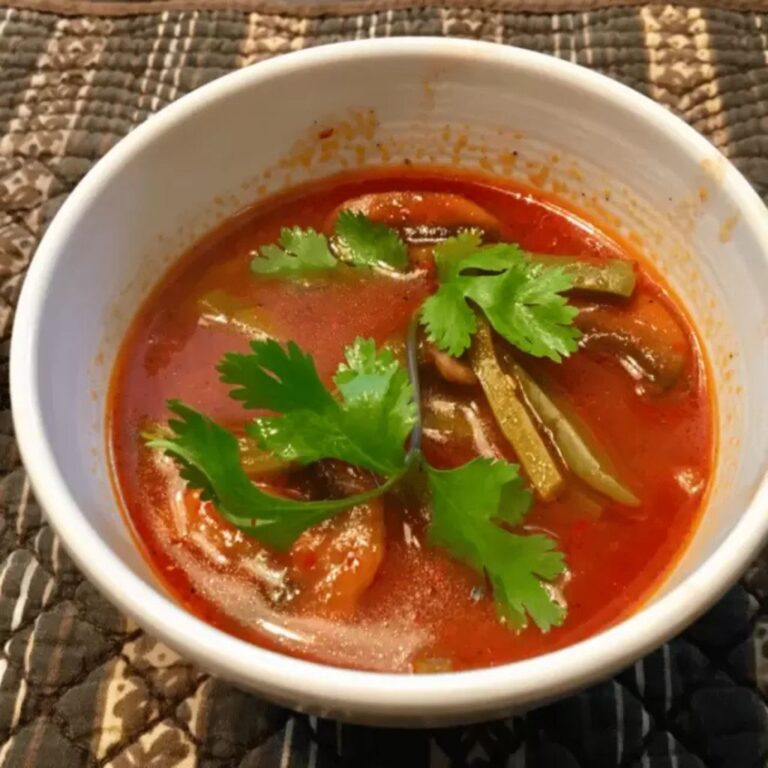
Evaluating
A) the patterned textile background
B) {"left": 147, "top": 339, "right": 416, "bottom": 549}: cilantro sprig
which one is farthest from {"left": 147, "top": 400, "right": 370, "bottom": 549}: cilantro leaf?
the patterned textile background

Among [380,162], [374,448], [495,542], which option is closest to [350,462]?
[374,448]

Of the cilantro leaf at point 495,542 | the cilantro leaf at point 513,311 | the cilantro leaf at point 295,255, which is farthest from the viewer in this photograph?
the cilantro leaf at point 295,255

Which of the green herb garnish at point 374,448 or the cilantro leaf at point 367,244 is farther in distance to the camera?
the cilantro leaf at point 367,244

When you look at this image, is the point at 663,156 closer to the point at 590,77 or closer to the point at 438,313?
the point at 590,77

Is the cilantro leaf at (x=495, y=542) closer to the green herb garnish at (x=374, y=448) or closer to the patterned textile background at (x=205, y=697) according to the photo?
the green herb garnish at (x=374, y=448)

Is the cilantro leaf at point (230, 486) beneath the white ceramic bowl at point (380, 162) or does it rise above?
beneath

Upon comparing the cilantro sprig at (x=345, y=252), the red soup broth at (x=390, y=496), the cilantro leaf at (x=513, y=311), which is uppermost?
the cilantro leaf at (x=513, y=311)

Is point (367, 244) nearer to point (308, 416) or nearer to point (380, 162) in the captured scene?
point (380, 162)

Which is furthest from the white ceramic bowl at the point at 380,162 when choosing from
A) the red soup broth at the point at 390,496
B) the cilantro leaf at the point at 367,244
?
the cilantro leaf at the point at 367,244
